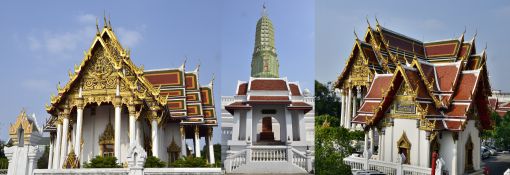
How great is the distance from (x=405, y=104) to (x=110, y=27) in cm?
383

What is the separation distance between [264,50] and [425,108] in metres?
1.13

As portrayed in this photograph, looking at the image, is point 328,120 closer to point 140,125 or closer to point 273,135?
point 273,135

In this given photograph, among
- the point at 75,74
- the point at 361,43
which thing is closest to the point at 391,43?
the point at 361,43

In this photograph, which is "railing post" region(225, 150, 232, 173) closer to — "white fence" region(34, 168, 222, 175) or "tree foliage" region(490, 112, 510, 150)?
"white fence" region(34, 168, 222, 175)

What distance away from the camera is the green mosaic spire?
10.1ft

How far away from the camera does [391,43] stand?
358 cm

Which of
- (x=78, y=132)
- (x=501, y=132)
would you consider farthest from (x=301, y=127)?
(x=78, y=132)

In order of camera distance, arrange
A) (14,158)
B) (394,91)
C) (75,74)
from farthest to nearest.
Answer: (75,74) → (14,158) → (394,91)

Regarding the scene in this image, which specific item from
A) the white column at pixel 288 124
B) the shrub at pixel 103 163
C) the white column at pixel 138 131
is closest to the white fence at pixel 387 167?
the white column at pixel 288 124

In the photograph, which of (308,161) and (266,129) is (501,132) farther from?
(266,129)

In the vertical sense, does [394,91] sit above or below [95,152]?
above

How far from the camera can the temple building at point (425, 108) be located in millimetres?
3086

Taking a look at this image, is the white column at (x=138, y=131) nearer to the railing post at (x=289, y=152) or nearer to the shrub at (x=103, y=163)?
the shrub at (x=103, y=163)

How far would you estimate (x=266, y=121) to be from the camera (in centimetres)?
376
